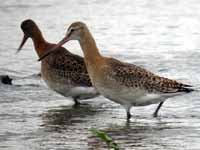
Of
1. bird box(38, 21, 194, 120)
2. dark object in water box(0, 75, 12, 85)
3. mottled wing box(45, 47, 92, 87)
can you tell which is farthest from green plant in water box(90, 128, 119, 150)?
dark object in water box(0, 75, 12, 85)

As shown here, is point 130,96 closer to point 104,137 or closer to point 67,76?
point 67,76

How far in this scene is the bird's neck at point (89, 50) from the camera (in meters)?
11.2

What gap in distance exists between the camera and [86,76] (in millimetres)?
12109

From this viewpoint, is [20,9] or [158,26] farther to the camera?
[20,9]

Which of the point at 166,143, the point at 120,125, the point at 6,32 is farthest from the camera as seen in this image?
the point at 6,32

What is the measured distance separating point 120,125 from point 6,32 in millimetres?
6918

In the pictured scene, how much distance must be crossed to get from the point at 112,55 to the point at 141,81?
4201 millimetres

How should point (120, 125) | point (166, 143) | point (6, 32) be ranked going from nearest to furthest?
point (166, 143) < point (120, 125) < point (6, 32)

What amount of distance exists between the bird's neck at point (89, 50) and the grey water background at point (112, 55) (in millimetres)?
695

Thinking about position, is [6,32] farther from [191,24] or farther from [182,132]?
[182,132]

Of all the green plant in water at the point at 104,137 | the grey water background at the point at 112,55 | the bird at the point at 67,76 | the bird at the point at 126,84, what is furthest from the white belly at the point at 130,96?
the green plant in water at the point at 104,137

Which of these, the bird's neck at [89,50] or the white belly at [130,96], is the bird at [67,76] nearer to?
the bird's neck at [89,50]

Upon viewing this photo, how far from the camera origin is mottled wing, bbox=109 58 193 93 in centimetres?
1113

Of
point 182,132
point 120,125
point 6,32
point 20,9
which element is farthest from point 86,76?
point 20,9
